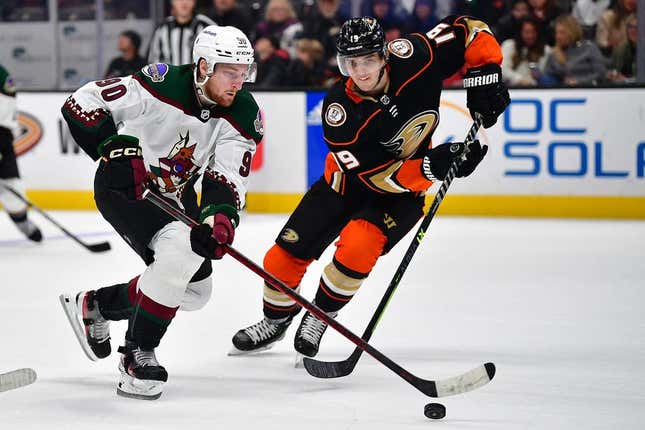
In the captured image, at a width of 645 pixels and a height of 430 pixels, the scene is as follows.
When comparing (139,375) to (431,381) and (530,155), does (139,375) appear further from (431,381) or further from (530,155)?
(530,155)

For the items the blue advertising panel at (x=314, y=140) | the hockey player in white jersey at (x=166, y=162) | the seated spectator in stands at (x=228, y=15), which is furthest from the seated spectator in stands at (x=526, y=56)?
the hockey player in white jersey at (x=166, y=162)

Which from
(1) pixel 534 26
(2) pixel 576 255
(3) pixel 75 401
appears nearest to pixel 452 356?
(3) pixel 75 401

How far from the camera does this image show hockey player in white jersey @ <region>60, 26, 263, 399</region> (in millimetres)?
2791

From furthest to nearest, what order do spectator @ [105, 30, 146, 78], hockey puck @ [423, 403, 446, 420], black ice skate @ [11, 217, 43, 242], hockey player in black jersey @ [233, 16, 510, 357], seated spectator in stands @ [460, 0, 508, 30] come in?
spectator @ [105, 30, 146, 78]
seated spectator in stands @ [460, 0, 508, 30]
black ice skate @ [11, 217, 43, 242]
hockey player in black jersey @ [233, 16, 510, 357]
hockey puck @ [423, 403, 446, 420]

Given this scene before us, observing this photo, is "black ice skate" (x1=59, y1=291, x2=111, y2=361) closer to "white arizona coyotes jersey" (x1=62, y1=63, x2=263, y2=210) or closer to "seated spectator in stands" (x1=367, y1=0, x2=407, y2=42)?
"white arizona coyotes jersey" (x1=62, y1=63, x2=263, y2=210)

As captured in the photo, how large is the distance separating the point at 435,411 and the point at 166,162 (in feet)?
3.43

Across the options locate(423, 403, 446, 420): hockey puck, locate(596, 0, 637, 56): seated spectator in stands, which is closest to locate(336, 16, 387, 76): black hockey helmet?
locate(423, 403, 446, 420): hockey puck

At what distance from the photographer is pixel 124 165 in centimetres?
273

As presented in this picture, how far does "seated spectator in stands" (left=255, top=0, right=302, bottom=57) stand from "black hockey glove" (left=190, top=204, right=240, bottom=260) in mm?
4755

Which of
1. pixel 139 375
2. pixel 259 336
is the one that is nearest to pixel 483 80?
pixel 259 336

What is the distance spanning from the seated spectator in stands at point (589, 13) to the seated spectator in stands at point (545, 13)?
0.40 feet

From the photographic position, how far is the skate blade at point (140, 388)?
9.28 ft

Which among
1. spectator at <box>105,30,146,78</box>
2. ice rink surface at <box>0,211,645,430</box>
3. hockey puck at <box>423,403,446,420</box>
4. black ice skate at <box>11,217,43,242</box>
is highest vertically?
spectator at <box>105,30,146,78</box>

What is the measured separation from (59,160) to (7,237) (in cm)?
120
